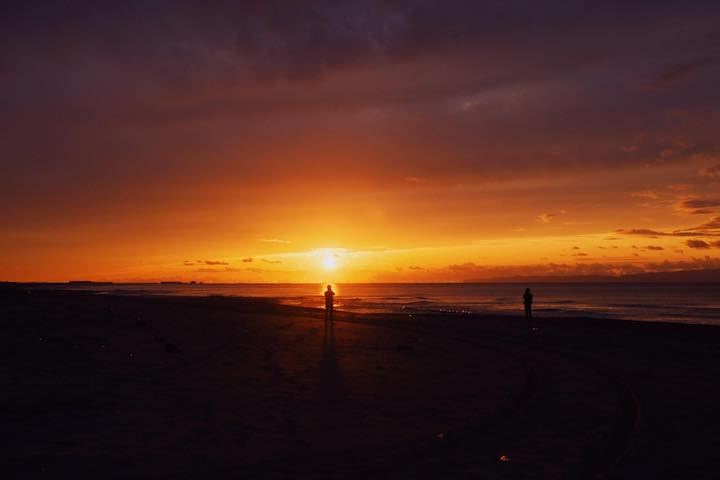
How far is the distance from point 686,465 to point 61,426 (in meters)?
9.37

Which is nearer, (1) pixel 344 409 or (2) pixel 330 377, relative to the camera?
(1) pixel 344 409

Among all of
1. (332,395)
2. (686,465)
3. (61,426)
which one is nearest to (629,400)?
(686,465)

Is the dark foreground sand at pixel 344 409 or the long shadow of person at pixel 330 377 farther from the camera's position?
the long shadow of person at pixel 330 377

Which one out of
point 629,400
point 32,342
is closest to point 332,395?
point 629,400

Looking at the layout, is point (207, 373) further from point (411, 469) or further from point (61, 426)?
point (411, 469)

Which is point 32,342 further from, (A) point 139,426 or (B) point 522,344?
(B) point 522,344

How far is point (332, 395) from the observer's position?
13453 millimetres

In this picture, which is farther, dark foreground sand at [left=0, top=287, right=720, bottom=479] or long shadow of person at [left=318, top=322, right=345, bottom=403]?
long shadow of person at [left=318, top=322, right=345, bottom=403]

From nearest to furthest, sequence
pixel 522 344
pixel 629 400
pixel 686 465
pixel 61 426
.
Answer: pixel 686 465 → pixel 61 426 → pixel 629 400 → pixel 522 344

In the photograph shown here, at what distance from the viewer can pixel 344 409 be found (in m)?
12.0

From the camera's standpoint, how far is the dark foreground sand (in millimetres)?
8242

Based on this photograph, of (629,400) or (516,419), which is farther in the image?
(629,400)

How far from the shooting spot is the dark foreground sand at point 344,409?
27.0 feet

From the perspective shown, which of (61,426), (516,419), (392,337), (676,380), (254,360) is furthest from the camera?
(392,337)
